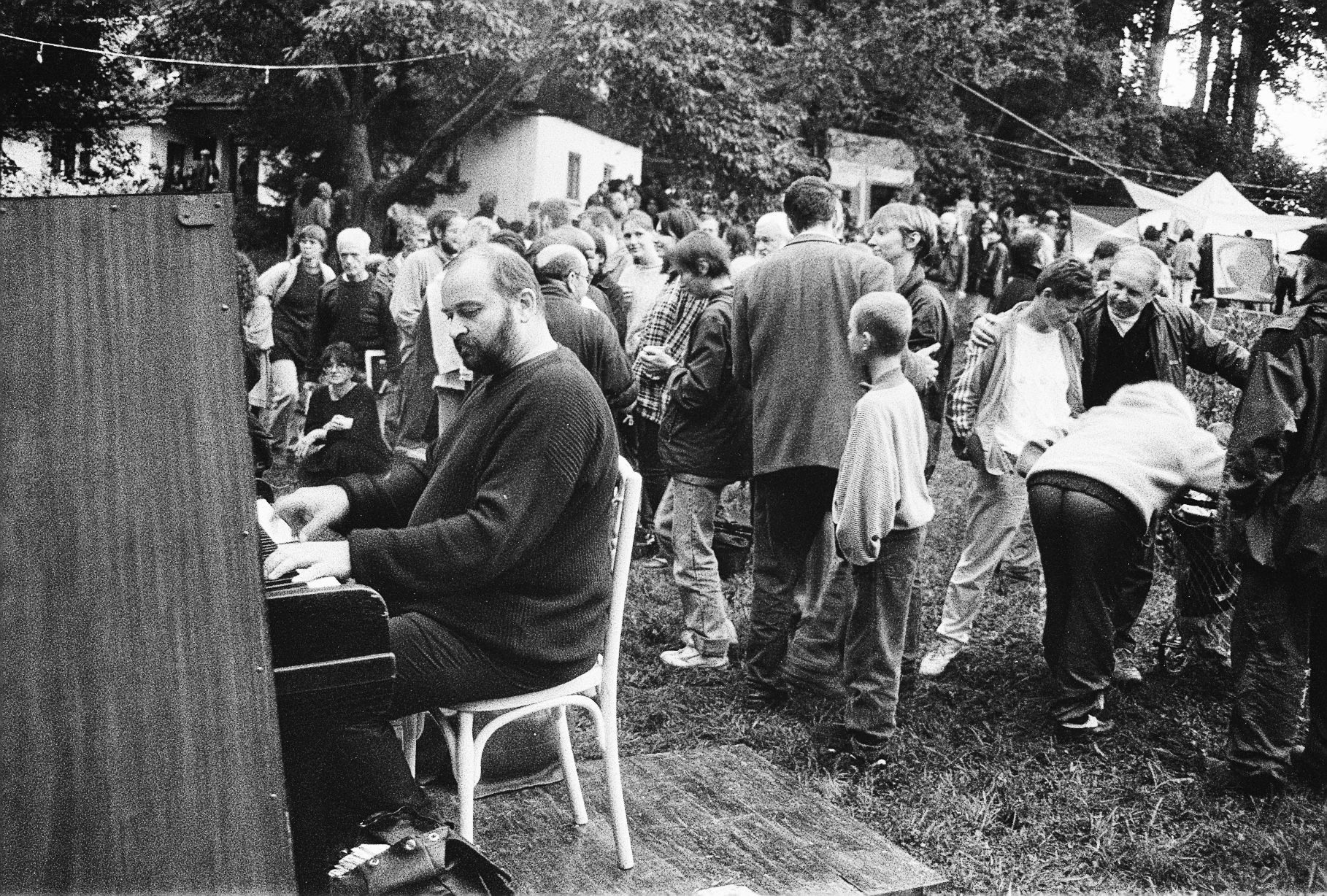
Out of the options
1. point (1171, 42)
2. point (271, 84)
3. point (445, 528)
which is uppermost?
point (1171, 42)

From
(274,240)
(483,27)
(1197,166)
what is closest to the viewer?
(483,27)

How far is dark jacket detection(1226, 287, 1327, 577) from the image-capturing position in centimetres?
387

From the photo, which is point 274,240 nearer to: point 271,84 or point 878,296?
point 271,84

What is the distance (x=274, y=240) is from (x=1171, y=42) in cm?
2481

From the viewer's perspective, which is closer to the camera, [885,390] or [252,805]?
[252,805]

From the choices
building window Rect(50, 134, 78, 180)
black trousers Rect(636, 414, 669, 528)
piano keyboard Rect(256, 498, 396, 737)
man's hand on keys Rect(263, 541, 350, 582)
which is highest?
building window Rect(50, 134, 78, 180)

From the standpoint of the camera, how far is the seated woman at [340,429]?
6496 millimetres

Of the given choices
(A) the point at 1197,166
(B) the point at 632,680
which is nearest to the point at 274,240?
(B) the point at 632,680

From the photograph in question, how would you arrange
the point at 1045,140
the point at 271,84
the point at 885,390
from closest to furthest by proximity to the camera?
1. the point at 885,390
2. the point at 271,84
3. the point at 1045,140

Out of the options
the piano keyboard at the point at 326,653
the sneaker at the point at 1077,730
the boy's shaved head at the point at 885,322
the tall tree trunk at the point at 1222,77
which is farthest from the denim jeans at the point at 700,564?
the tall tree trunk at the point at 1222,77

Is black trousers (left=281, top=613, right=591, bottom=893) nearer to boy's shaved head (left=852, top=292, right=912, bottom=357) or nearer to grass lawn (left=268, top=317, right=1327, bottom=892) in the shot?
grass lawn (left=268, top=317, right=1327, bottom=892)

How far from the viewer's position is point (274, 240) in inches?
797

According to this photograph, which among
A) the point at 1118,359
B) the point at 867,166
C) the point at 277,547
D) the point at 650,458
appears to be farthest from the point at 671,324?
the point at 867,166

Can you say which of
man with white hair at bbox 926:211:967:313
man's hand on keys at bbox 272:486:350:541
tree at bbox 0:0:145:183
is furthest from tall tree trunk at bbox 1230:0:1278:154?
man's hand on keys at bbox 272:486:350:541
